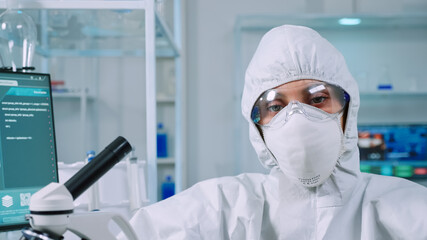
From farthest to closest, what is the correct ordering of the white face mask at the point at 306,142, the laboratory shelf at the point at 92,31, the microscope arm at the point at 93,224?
the laboratory shelf at the point at 92,31 → the white face mask at the point at 306,142 → the microscope arm at the point at 93,224

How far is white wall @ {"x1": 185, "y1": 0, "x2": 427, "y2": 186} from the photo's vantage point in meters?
3.34

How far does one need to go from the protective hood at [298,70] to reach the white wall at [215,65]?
2.20 m

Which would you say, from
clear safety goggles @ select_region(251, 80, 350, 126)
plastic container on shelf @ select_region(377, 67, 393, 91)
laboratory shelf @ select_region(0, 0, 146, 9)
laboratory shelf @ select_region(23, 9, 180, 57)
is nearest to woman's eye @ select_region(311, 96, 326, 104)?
clear safety goggles @ select_region(251, 80, 350, 126)

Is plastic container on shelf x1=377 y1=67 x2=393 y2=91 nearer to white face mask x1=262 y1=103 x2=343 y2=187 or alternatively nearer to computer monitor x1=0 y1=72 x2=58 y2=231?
white face mask x1=262 y1=103 x2=343 y2=187

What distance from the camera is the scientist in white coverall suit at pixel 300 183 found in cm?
101

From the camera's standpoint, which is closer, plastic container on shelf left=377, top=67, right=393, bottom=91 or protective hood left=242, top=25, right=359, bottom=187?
protective hood left=242, top=25, right=359, bottom=187

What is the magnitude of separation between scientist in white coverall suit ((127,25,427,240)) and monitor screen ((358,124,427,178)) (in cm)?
214

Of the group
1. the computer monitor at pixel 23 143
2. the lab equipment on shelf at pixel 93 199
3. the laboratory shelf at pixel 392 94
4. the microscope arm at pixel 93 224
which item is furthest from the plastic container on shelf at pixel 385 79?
the microscope arm at pixel 93 224

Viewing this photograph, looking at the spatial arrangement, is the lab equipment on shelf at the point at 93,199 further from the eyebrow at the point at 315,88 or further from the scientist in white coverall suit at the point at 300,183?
the eyebrow at the point at 315,88

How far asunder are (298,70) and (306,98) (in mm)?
71

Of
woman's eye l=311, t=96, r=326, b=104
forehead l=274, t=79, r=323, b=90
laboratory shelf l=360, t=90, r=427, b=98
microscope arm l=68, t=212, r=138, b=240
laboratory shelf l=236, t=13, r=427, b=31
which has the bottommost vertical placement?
microscope arm l=68, t=212, r=138, b=240

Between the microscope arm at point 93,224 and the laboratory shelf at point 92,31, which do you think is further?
the laboratory shelf at point 92,31

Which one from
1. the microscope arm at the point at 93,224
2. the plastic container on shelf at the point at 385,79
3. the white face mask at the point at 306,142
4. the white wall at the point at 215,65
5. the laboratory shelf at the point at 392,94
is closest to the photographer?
the microscope arm at the point at 93,224

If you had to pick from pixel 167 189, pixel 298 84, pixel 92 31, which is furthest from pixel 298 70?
pixel 167 189
